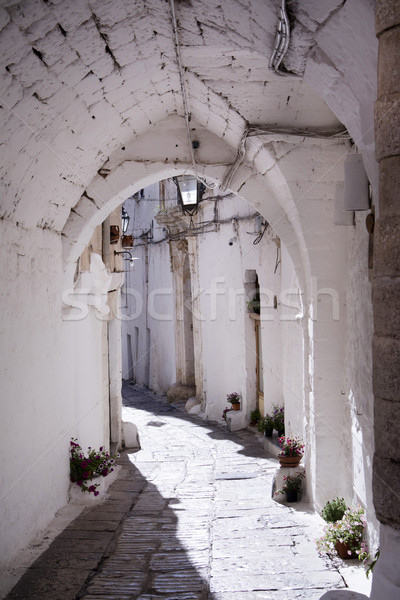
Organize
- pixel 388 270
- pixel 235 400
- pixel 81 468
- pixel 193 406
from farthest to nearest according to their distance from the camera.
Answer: pixel 193 406 → pixel 235 400 → pixel 81 468 → pixel 388 270

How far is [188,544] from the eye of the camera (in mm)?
5562

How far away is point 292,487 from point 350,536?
5.67ft

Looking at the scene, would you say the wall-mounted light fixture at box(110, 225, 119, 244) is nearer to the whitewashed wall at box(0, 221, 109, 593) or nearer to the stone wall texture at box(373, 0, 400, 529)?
the whitewashed wall at box(0, 221, 109, 593)

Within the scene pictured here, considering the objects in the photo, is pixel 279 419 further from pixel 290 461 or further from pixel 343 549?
pixel 343 549

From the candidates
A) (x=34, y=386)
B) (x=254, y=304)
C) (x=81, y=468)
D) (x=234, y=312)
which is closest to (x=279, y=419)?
(x=254, y=304)

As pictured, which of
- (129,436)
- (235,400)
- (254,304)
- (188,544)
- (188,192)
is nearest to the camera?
(188,544)

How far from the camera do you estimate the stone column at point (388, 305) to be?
2256mm

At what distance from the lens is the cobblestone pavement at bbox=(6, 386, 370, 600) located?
4527mm

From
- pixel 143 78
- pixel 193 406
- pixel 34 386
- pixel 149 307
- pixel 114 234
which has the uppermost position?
pixel 143 78

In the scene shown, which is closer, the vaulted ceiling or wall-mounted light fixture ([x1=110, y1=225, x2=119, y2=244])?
the vaulted ceiling

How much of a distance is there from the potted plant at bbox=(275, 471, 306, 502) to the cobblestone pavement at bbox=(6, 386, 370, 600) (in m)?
0.13

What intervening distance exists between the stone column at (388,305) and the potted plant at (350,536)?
254cm

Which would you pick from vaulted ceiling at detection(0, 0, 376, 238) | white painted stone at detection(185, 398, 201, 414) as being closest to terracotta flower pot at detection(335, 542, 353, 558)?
vaulted ceiling at detection(0, 0, 376, 238)

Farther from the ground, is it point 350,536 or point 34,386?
point 34,386
